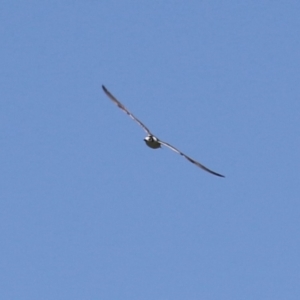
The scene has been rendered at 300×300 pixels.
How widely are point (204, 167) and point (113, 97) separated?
6.44 m

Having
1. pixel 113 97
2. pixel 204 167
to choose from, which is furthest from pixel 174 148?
pixel 113 97

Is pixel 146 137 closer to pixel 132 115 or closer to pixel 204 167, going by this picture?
pixel 132 115

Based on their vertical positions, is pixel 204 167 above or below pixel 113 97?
below

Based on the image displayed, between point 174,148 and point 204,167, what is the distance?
5.48ft

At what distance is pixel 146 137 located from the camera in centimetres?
4184

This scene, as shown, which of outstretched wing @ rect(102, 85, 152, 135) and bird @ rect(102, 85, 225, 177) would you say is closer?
bird @ rect(102, 85, 225, 177)

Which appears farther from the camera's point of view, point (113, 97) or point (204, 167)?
point (113, 97)

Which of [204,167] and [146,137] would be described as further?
[146,137]

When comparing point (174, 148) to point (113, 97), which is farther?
point (113, 97)

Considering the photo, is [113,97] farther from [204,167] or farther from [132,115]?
[204,167]

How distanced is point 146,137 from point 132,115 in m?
1.50

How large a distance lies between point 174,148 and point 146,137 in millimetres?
2640

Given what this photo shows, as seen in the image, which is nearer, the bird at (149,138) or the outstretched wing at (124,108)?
the bird at (149,138)

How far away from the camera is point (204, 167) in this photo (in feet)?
126
